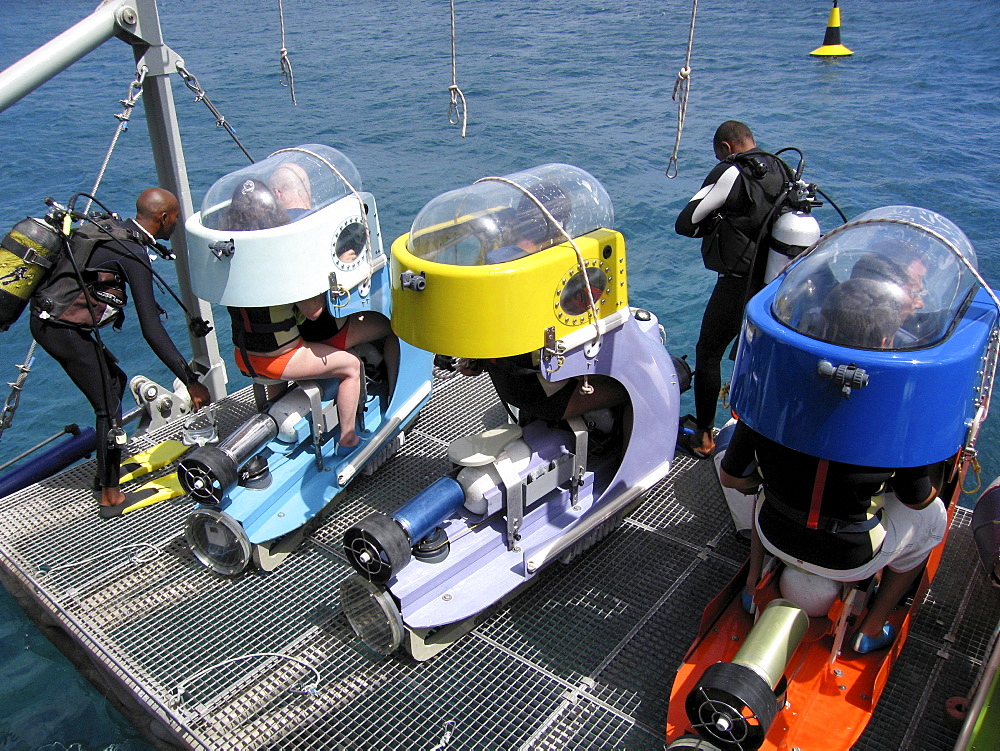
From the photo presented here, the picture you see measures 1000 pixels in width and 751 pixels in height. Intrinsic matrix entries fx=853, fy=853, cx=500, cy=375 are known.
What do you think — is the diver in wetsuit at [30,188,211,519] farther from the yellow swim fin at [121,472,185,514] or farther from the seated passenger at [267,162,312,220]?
the seated passenger at [267,162,312,220]

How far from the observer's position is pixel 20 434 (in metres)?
7.02

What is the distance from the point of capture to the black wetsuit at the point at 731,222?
3998 mm

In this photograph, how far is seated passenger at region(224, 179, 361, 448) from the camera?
3.57 m

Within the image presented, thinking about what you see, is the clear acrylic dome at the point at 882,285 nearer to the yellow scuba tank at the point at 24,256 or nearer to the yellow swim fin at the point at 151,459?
the yellow scuba tank at the point at 24,256

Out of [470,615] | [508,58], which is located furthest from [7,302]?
[508,58]

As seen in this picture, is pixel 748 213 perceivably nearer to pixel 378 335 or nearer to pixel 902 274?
pixel 902 274

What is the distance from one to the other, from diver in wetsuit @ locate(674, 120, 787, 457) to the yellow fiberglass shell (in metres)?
1.13

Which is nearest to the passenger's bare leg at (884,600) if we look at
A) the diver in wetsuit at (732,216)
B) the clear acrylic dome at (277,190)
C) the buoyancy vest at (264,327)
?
the diver in wetsuit at (732,216)

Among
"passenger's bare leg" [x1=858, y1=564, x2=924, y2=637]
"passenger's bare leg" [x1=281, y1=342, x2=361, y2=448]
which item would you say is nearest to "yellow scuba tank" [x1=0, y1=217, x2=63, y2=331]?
"passenger's bare leg" [x1=281, y1=342, x2=361, y2=448]

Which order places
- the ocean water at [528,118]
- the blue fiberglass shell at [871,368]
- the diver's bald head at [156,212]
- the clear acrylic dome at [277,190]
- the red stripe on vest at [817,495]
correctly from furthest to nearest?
the ocean water at [528,118], the diver's bald head at [156,212], the clear acrylic dome at [277,190], the red stripe on vest at [817,495], the blue fiberglass shell at [871,368]

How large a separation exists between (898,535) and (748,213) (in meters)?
1.82

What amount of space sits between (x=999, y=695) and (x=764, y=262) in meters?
2.15

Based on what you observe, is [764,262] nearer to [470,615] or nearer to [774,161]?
[774,161]

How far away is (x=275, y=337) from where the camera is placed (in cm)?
372
